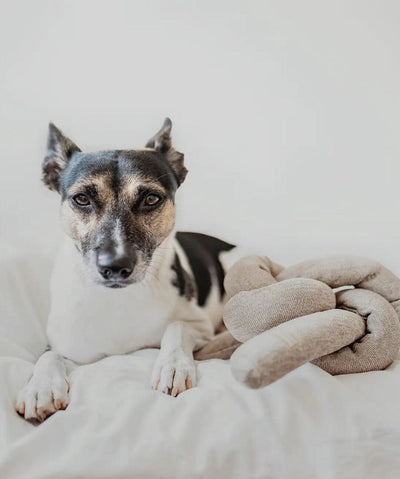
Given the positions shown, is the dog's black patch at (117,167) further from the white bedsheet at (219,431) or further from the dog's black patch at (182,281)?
the white bedsheet at (219,431)

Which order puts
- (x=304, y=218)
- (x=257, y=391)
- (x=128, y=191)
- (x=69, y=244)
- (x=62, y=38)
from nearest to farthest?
1. (x=257, y=391)
2. (x=128, y=191)
3. (x=69, y=244)
4. (x=62, y=38)
5. (x=304, y=218)

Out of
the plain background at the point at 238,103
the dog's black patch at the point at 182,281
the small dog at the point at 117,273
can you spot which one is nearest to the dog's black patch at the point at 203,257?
the dog's black patch at the point at 182,281

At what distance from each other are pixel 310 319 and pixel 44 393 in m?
0.70

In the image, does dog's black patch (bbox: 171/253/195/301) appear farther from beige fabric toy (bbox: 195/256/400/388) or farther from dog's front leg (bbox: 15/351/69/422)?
dog's front leg (bbox: 15/351/69/422)

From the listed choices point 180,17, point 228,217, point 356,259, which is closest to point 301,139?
point 228,217

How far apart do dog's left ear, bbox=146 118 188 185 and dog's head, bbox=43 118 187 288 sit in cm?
7

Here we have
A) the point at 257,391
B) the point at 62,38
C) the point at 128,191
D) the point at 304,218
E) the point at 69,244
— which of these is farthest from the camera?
the point at 304,218

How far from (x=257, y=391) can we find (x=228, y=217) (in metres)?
1.57

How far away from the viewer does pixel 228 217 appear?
263cm

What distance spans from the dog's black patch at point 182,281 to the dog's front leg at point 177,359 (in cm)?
11

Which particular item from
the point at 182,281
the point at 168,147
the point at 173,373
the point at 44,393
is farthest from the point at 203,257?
the point at 44,393

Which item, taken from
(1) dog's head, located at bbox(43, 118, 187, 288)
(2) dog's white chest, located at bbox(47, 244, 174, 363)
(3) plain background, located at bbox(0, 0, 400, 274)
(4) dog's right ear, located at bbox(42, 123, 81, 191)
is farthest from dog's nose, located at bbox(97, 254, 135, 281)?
(3) plain background, located at bbox(0, 0, 400, 274)

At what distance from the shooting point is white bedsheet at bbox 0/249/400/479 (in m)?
0.98

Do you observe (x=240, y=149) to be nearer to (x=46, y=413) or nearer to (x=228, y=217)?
(x=228, y=217)
